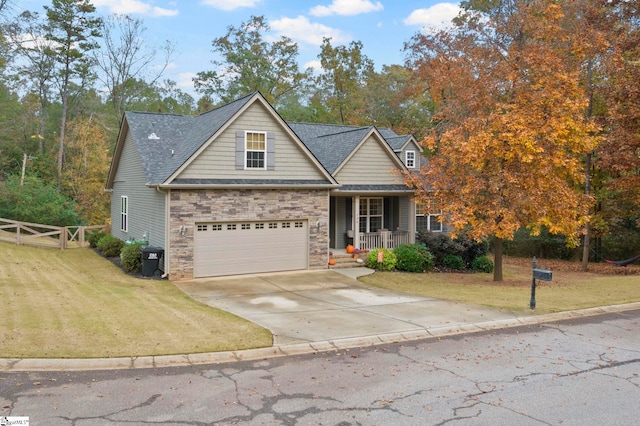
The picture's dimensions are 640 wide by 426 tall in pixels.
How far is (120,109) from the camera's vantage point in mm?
43375

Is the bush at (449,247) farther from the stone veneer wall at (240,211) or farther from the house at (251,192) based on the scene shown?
the stone veneer wall at (240,211)

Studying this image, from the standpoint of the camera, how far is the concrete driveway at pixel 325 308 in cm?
1091

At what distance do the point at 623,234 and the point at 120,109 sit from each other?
1563 inches

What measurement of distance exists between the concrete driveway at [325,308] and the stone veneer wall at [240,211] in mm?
1290

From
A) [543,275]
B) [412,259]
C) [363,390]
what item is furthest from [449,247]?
[363,390]

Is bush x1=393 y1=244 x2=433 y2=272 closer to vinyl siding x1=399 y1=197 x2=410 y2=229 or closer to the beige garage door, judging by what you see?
vinyl siding x1=399 y1=197 x2=410 y2=229

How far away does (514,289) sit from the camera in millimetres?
18312

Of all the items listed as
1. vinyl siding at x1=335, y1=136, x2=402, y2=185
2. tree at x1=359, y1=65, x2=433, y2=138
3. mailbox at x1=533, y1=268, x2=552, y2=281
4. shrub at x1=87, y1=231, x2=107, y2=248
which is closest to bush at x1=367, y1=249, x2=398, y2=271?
vinyl siding at x1=335, y1=136, x2=402, y2=185

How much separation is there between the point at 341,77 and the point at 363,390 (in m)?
40.7

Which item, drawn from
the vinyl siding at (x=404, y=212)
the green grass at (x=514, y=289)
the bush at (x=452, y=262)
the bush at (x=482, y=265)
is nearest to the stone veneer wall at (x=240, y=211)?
the green grass at (x=514, y=289)

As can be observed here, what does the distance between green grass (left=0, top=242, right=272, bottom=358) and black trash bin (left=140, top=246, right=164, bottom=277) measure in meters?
0.81

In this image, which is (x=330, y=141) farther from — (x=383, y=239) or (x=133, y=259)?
(x=133, y=259)

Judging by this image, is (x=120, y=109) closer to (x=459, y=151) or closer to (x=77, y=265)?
(x=77, y=265)

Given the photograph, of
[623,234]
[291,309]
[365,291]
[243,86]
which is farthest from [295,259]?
[243,86]
